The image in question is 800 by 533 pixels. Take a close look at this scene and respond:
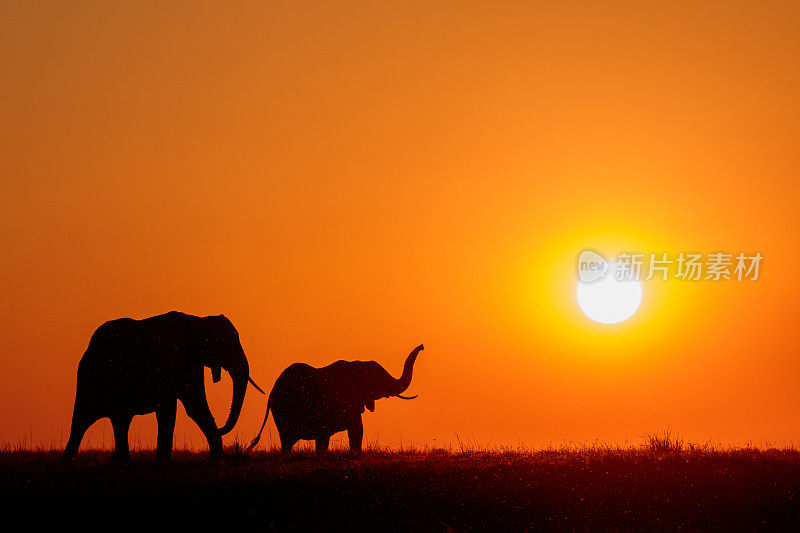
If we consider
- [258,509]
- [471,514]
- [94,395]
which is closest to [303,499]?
[258,509]

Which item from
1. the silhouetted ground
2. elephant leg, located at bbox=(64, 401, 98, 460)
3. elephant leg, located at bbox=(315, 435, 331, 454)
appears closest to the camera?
the silhouetted ground

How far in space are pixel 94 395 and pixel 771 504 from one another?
44.5 feet

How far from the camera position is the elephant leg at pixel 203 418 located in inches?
853

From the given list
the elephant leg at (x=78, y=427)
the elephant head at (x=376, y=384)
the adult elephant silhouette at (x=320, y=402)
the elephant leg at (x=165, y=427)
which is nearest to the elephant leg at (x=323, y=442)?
the adult elephant silhouette at (x=320, y=402)

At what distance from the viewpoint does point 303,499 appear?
1753cm

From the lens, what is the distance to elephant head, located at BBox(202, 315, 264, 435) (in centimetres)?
2270

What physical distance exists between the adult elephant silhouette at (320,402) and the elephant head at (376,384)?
26mm

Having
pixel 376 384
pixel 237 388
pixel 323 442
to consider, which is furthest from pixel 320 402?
pixel 237 388

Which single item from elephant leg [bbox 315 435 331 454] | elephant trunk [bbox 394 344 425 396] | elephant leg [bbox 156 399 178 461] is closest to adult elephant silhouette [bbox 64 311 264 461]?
elephant leg [bbox 156 399 178 461]

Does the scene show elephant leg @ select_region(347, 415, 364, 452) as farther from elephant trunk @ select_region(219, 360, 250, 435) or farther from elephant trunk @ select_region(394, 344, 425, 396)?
elephant trunk @ select_region(219, 360, 250, 435)

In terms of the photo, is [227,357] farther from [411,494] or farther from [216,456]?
[411,494]

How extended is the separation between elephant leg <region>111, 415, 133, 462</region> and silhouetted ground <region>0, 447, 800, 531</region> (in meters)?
0.44

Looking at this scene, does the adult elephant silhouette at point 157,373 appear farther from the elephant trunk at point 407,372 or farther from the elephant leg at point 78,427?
the elephant trunk at point 407,372

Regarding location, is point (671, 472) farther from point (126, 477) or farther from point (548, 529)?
point (126, 477)
